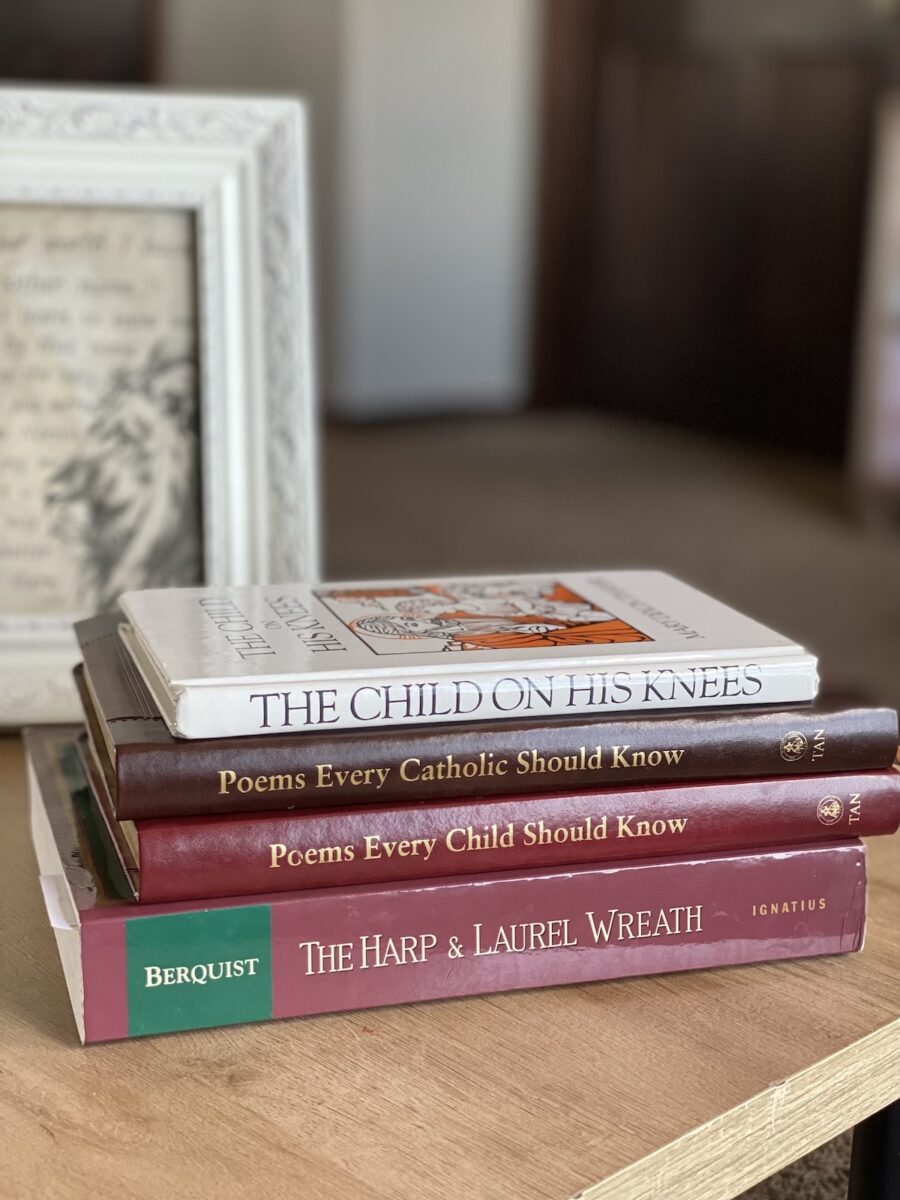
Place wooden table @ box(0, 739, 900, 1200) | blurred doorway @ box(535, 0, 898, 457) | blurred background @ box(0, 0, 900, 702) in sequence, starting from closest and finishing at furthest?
wooden table @ box(0, 739, 900, 1200), blurred background @ box(0, 0, 900, 702), blurred doorway @ box(535, 0, 898, 457)

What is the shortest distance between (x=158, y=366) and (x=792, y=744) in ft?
1.37

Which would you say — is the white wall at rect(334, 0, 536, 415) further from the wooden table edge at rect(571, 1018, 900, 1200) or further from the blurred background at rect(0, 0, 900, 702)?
the wooden table edge at rect(571, 1018, 900, 1200)

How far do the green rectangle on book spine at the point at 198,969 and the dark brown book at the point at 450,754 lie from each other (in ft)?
0.12

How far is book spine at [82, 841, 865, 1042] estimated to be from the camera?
0.46m

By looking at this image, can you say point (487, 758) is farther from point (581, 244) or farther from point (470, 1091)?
point (581, 244)

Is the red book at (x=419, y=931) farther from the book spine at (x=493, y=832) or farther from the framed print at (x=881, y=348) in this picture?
the framed print at (x=881, y=348)

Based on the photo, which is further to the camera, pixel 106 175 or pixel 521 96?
pixel 521 96

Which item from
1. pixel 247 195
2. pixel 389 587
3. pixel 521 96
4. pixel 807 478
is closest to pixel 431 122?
pixel 521 96

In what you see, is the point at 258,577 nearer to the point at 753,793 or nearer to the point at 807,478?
the point at 753,793

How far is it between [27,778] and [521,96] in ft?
11.1

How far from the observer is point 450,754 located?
0.47 m

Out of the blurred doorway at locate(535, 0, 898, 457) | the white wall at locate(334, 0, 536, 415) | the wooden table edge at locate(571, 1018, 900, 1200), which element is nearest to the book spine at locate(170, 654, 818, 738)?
the wooden table edge at locate(571, 1018, 900, 1200)

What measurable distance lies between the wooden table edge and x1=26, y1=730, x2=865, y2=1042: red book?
5 centimetres

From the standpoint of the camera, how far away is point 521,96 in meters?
3.75
